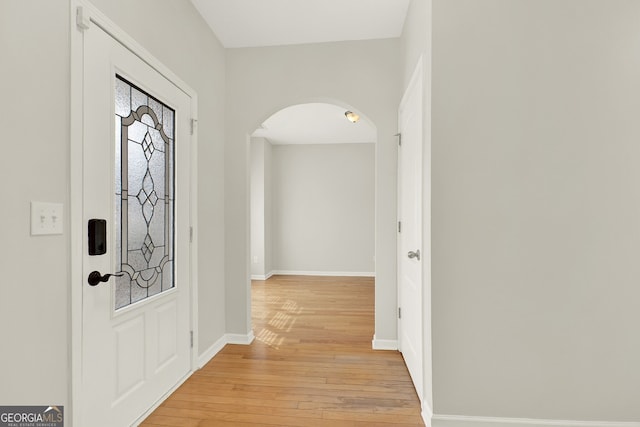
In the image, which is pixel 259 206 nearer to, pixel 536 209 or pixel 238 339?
pixel 238 339

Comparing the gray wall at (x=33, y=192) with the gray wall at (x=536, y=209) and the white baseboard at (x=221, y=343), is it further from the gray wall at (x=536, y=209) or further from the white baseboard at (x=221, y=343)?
the gray wall at (x=536, y=209)

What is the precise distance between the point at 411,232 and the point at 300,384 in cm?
133

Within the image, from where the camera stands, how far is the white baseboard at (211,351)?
8.51 feet

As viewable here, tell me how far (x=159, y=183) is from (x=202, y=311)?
1.11 m

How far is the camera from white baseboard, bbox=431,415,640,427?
1.73 meters

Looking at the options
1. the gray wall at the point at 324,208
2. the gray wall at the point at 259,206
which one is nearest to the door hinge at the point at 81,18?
the gray wall at the point at 259,206

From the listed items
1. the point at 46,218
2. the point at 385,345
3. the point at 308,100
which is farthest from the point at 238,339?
the point at 308,100

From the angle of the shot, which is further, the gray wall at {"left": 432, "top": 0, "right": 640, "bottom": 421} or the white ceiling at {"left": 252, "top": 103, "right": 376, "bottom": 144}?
the white ceiling at {"left": 252, "top": 103, "right": 376, "bottom": 144}

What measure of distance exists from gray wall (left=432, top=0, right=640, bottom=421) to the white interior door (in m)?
0.29

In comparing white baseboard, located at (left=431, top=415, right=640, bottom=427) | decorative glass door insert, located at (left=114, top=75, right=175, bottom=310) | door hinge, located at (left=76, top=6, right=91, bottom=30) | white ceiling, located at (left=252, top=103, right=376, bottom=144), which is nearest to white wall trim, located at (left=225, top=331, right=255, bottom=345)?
decorative glass door insert, located at (left=114, top=75, right=175, bottom=310)

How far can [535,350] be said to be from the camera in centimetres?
177

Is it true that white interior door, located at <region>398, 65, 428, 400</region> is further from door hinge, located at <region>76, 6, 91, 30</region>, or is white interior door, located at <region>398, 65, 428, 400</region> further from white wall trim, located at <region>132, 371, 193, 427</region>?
door hinge, located at <region>76, 6, 91, 30</region>

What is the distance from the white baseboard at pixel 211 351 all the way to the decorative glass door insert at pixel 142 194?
0.75 m

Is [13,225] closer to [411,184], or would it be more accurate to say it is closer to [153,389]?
[153,389]
